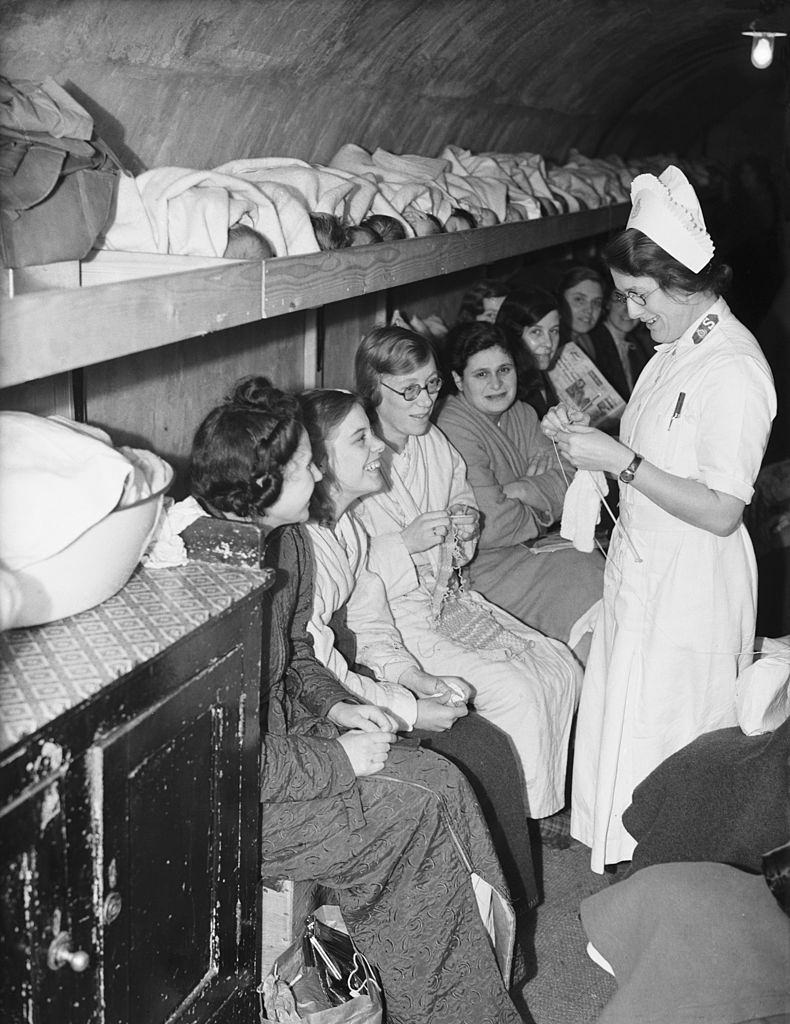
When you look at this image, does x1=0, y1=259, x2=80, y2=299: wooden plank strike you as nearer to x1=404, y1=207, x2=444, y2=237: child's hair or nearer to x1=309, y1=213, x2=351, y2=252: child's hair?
x1=309, y1=213, x2=351, y2=252: child's hair

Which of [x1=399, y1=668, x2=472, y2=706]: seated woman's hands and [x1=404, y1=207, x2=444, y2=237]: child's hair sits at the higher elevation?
[x1=404, y1=207, x2=444, y2=237]: child's hair

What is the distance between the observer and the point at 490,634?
3793mm

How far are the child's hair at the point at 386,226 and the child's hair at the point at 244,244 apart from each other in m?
0.72

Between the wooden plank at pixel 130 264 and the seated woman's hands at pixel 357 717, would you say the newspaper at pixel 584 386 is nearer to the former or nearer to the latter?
the seated woman's hands at pixel 357 717

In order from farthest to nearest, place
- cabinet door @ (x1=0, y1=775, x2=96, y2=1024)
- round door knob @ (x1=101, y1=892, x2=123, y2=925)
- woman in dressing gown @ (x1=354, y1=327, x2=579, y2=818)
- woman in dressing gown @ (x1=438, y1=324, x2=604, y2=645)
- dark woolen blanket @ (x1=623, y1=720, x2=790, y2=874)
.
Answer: woman in dressing gown @ (x1=438, y1=324, x2=604, y2=645) → woman in dressing gown @ (x1=354, y1=327, x2=579, y2=818) → dark woolen blanket @ (x1=623, y1=720, x2=790, y2=874) → round door knob @ (x1=101, y1=892, x2=123, y2=925) → cabinet door @ (x1=0, y1=775, x2=96, y2=1024)

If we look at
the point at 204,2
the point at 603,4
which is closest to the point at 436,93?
the point at 603,4

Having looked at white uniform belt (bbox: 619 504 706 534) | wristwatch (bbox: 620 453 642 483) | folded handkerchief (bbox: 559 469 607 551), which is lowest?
folded handkerchief (bbox: 559 469 607 551)

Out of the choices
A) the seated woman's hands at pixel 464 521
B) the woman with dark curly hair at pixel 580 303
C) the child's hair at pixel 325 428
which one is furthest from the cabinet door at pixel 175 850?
the woman with dark curly hair at pixel 580 303

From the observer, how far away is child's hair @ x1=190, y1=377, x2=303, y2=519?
9.03 feet

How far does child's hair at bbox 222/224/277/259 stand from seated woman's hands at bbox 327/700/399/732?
1098 mm

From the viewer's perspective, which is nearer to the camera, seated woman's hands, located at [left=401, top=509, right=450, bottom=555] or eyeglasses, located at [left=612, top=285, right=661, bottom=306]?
eyeglasses, located at [left=612, top=285, right=661, bottom=306]

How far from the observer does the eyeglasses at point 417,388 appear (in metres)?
A: 3.80

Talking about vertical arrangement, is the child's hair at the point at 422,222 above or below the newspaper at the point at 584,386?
above

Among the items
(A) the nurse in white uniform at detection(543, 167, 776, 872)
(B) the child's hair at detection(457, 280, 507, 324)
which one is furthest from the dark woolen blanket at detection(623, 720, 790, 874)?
(B) the child's hair at detection(457, 280, 507, 324)
